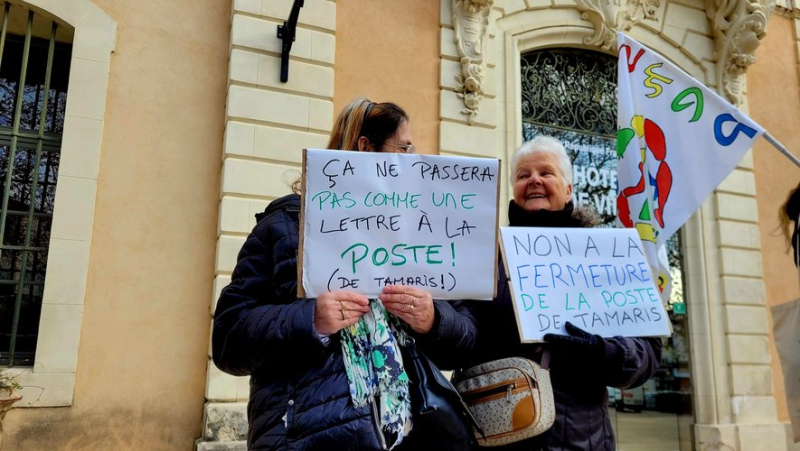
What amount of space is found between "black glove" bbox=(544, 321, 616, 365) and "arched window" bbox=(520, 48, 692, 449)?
Result: 5.62 meters

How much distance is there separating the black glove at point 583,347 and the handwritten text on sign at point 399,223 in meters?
0.37

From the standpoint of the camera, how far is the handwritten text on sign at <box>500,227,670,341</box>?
2.31 metres

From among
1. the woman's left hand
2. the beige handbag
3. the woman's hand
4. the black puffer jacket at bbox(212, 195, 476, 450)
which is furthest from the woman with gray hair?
the woman's hand

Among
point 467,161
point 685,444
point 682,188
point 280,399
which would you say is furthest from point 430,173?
point 685,444

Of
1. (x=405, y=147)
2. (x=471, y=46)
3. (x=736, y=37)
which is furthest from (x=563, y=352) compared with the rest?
(x=736, y=37)

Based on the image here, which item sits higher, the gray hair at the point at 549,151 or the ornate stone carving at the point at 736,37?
the ornate stone carving at the point at 736,37

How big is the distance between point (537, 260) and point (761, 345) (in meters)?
7.14

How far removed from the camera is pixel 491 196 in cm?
206

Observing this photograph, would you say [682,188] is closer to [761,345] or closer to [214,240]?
[214,240]

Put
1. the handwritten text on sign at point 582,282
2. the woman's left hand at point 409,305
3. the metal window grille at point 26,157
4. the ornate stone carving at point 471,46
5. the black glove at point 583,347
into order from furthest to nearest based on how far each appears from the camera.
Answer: the ornate stone carving at point 471,46 < the metal window grille at point 26,157 < the handwritten text on sign at point 582,282 < the black glove at point 583,347 < the woman's left hand at point 409,305

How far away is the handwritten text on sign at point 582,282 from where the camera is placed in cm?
231

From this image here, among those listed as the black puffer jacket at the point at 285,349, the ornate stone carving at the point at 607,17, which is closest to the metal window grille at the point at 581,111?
the ornate stone carving at the point at 607,17

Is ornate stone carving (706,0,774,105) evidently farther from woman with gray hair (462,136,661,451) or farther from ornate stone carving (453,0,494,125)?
woman with gray hair (462,136,661,451)

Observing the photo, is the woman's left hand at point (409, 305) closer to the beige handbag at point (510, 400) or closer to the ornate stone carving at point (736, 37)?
the beige handbag at point (510, 400)
